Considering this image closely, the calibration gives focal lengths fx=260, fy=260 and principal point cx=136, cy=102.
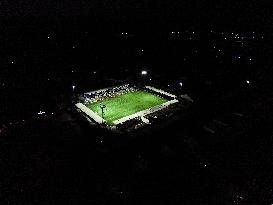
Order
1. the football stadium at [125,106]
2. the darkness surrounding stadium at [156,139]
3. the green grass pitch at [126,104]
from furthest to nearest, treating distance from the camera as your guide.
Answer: the green grass pitch at [126,104]
the football stadium at [125,106]
the darkness surrounding stadium at [156,139]

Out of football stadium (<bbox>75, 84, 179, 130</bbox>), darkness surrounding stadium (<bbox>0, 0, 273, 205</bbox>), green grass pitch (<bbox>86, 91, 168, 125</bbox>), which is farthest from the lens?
green grass pitch (<bbox>86, 91, 168, 125</bbox>)

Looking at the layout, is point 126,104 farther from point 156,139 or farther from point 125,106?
point 156,139

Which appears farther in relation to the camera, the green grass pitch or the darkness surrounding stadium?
the green grass pitch

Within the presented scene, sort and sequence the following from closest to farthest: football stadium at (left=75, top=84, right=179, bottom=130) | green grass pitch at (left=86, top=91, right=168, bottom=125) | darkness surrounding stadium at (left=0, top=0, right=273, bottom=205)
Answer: darkness surrounding stadium at (left=0, top=0, right=273, bottom=205) → football stadium at (left=75, top=84, right=179, bottom=130) → green grass pitch at (left=86, top=91, right=168, bottom=125)

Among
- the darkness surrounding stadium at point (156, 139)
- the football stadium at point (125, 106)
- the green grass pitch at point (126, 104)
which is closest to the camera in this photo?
the darkness surrounding stadium at point (156, 139)

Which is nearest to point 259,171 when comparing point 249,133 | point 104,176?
point 249,133

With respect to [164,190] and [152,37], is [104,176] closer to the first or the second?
[164,190]

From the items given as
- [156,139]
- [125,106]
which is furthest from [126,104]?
[156,139]

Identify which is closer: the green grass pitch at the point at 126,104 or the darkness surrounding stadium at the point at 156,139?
the darkness surrounding stadium at the point at 156,139
